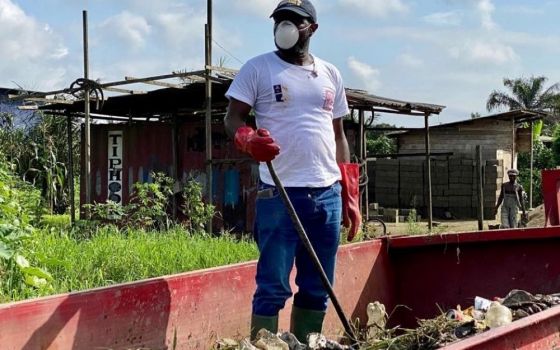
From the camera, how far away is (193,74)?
7699 mm

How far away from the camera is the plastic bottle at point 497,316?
95.3 inches

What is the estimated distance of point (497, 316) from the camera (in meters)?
2.44

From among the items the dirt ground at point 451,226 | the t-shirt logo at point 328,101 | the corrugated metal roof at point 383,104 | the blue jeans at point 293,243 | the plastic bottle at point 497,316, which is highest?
the corrugated metal roof at point 383,104

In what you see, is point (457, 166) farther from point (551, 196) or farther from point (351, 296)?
point (351, 296)

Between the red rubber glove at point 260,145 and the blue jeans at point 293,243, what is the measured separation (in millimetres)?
268

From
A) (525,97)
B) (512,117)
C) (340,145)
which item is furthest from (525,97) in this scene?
(340,145)

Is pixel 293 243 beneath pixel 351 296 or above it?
above

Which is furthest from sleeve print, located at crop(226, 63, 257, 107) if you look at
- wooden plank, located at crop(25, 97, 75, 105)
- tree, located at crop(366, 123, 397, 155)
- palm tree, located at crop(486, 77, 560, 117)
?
palm tree, located at crop(486, 77, 560, 117)

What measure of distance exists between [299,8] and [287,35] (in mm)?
134

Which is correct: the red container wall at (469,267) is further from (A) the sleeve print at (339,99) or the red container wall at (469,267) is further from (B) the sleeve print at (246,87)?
(B) the sleeve print at (246,87)

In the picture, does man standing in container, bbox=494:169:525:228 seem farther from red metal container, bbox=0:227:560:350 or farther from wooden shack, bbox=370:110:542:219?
red metal container, bbox=0:227:560:350

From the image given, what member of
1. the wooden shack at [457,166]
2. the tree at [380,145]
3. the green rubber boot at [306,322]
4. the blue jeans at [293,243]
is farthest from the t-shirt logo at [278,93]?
the tree at [380,145]

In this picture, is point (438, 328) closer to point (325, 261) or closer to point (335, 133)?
point (325, 261)

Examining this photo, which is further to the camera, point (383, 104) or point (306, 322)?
point (383, 104)
